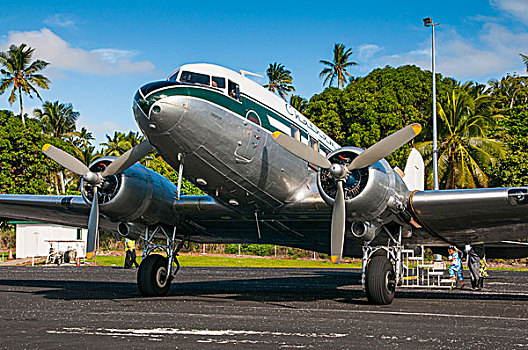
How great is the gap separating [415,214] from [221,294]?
20.5 ft

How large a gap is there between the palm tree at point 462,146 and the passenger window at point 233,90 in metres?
33.1

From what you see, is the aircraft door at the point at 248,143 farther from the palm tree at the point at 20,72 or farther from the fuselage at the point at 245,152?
the palm tree at the point at 20,72

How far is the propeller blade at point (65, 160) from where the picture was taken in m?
15.1

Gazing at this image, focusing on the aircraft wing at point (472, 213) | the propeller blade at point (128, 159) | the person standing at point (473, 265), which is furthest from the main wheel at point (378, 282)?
the person standing at point (473, 265)

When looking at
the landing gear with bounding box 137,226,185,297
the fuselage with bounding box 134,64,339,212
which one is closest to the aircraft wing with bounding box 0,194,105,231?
the landing gear with bounding box 137,226,185,297

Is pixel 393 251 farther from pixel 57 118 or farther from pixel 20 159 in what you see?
pixel 57 118

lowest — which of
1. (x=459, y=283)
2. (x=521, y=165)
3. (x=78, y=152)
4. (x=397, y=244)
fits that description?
(x=459, y=283)

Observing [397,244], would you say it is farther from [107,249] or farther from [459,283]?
[107,249]

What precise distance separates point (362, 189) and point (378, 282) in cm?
232

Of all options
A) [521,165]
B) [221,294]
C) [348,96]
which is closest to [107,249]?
[348,96]

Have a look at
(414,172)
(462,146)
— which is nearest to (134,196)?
(414,172)

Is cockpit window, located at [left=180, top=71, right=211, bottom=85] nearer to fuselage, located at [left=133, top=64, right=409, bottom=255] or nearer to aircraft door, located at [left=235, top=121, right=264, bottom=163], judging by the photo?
fuselage, located at [left=133, top=64, right=409, bottom=255]

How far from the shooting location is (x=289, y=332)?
9.05 m

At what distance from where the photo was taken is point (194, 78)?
1262 cm
